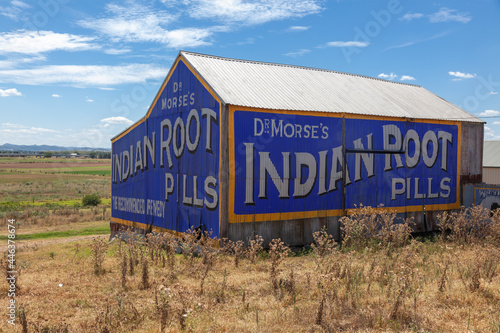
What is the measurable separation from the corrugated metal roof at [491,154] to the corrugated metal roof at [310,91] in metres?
24.7

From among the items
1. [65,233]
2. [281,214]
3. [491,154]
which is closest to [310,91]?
[281,214]

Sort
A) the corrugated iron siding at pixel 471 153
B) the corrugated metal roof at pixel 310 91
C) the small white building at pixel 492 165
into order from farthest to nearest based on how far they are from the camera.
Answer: the small white building at pixel 492 165
the corrugated iron siding at pixel 471 153
the corrugated metal roof at pixel 310 91

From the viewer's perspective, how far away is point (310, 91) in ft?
65.8

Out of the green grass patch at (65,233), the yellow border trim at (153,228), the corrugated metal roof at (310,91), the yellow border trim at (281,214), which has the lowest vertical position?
the green grass patch at (65,233)

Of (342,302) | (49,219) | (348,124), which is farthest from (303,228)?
(49,219)

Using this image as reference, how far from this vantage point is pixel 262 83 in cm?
1914

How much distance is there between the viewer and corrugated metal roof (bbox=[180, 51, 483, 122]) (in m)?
17.4

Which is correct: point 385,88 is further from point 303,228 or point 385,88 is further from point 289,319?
point 289,319

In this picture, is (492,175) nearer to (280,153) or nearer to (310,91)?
(310,91)

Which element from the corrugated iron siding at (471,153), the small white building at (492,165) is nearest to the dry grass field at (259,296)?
the corrugated iron siding at (471,153)

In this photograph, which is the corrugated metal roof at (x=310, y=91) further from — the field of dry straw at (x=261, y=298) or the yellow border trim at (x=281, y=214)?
the field of dry straw at (x=261, y=298)

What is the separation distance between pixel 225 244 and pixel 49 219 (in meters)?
25.4

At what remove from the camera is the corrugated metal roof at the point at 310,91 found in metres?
17.4

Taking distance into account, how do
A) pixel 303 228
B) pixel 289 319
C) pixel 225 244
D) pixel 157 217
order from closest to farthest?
pixel 289 319 < pixel 225 244 < pixel 303 228 < pixel 157 217
